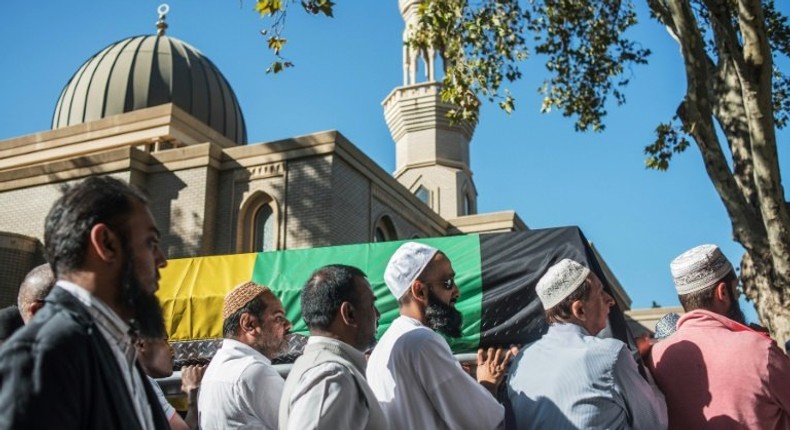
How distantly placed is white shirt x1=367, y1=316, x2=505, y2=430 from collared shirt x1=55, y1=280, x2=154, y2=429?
4.44 ft

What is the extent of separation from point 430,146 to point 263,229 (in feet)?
37.9

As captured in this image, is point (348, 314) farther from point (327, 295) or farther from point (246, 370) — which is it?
point (246, 370)

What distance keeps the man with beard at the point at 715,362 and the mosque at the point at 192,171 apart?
11.3 m

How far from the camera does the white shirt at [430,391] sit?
308cm

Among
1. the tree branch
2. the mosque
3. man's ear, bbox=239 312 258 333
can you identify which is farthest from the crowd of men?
the mosque

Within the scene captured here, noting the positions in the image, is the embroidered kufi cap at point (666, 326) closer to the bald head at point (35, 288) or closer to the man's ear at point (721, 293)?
the man's ear at point (721, 293)

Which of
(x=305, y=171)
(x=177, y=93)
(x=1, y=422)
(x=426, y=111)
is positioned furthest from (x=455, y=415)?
(x=426, y=111)

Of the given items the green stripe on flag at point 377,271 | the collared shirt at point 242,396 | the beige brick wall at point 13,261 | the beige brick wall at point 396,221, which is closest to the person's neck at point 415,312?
the collared shirt at point 242,396

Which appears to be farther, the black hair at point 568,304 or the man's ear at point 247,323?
the man's ear at point 247,323

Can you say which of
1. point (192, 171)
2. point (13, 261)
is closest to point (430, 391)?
point (192, 171)

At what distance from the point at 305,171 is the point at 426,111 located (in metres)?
11.8

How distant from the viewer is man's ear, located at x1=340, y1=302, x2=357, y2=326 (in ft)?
10.5

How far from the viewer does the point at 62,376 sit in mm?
1658

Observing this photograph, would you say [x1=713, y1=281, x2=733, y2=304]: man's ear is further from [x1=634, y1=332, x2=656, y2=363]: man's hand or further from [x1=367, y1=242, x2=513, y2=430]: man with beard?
[x1=367, y1=242, x2=513, y2=430]: man with beard
